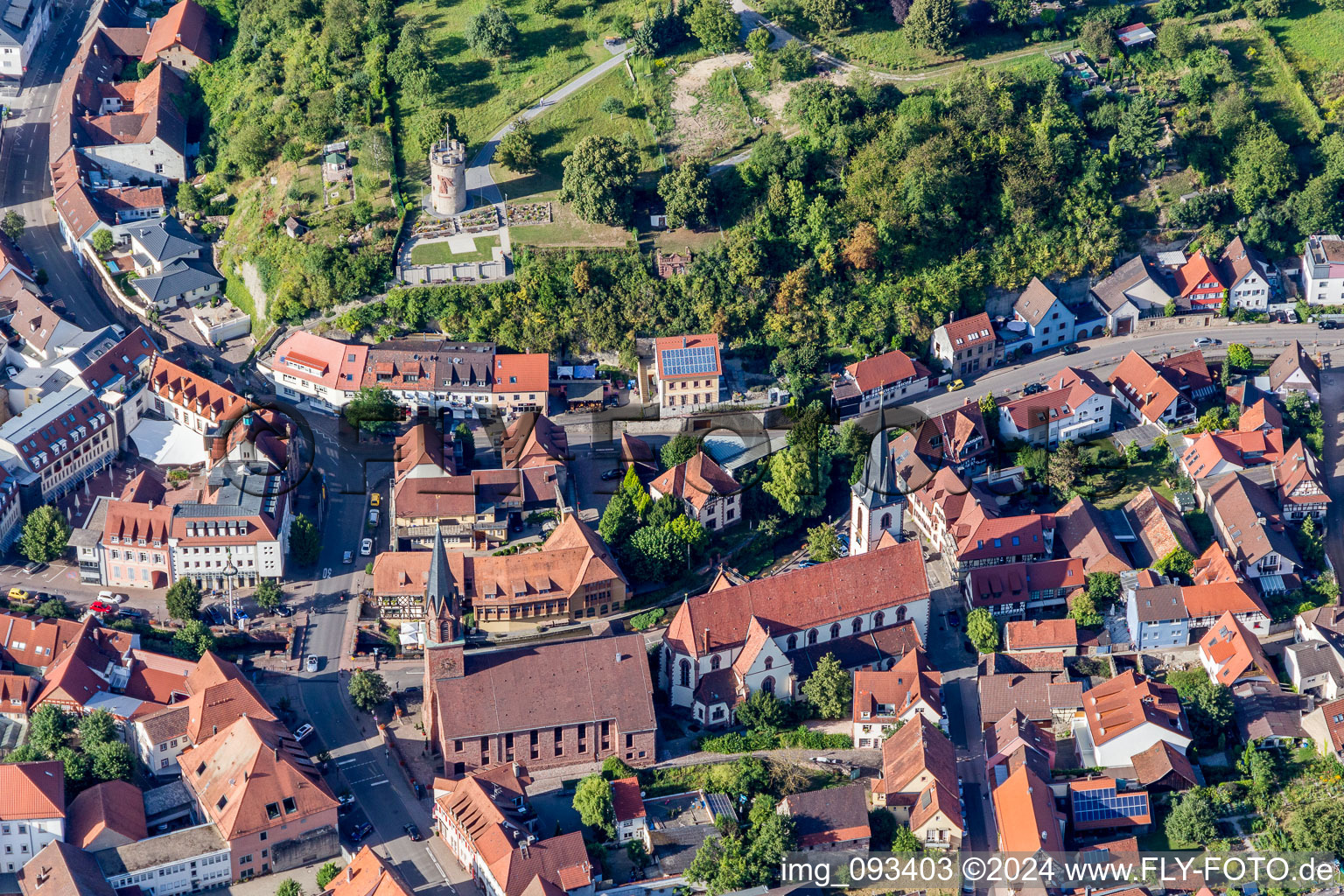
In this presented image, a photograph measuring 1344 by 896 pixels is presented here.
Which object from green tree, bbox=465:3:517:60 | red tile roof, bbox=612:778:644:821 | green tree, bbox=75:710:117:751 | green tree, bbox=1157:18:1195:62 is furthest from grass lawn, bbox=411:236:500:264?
green tree, bbox=1157:18:1195:62

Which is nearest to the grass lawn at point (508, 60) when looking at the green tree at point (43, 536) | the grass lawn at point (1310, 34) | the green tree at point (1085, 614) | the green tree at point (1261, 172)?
the green tree at point (43, 536)

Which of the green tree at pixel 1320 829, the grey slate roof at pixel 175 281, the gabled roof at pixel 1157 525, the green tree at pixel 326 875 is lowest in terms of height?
the green tree at pixel 1320 829

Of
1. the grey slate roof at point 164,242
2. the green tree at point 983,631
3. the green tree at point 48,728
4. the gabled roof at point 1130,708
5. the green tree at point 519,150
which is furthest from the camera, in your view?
the grey slate roof at point 164,242

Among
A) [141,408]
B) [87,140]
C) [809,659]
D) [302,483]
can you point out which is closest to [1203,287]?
[809,659]

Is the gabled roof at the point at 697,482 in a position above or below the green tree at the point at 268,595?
above

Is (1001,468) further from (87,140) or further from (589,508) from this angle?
(87,140)

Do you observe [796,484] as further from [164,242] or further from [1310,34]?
[1310,34]

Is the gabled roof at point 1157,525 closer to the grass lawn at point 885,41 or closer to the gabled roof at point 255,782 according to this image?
the grass lawn at point 885,41

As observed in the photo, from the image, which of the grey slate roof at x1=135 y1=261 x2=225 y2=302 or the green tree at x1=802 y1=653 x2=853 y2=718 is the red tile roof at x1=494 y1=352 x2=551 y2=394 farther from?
the green tree at x1=802 y1=653 x2=853 y2=718
